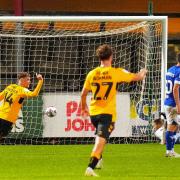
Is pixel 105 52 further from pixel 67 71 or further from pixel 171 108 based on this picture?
pixel 67 71

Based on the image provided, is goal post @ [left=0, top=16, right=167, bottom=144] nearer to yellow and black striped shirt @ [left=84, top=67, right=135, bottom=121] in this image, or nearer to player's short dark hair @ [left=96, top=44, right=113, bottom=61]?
yellow and black striped shirt @ [left=84, top=67, right=135, bottom=121]

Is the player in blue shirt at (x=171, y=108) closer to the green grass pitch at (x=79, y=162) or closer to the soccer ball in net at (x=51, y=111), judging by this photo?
the green grass pitch at (x=79, y=162)

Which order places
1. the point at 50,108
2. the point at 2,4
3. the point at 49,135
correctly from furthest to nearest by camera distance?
1. the point at 2,4
2. the point at 49,135
3. the point at 50,108

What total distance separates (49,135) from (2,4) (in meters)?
4.50

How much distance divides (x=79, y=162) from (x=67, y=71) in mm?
5927

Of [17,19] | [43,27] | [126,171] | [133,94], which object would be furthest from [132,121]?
[126,171]

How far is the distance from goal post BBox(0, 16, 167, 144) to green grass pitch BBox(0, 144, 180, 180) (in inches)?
37.1

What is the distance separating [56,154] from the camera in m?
16.2

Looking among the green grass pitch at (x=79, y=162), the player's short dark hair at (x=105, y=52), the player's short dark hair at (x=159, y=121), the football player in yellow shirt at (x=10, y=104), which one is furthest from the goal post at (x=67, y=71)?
the player's short dark hair at (x=105, y=52)

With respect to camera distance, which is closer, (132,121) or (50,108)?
(50,108)

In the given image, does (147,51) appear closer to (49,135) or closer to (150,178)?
(49,135)

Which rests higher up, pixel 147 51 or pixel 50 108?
pixel 147 51

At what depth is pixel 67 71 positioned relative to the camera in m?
20.0

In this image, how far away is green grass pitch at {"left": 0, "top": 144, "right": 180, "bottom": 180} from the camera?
12.0 meters
